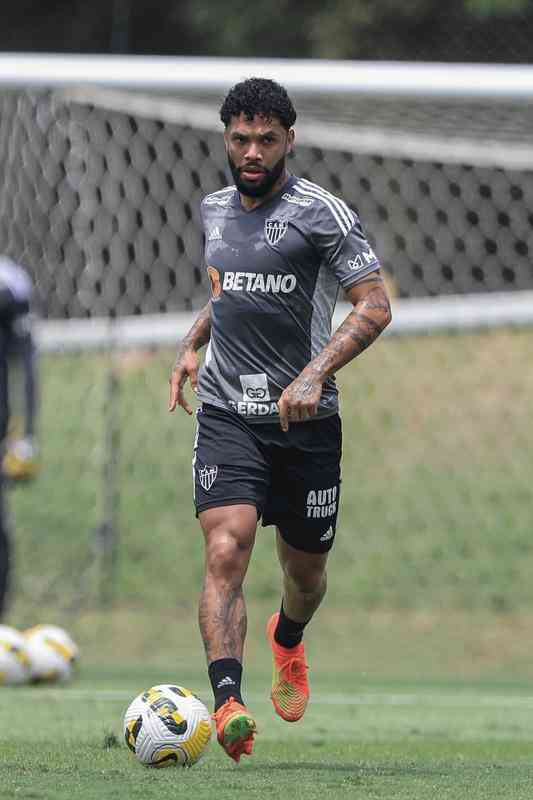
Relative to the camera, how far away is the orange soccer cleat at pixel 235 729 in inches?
208

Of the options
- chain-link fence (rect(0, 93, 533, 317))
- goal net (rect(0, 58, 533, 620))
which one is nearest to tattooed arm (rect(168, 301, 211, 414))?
goal net (rect(0, 58, 533, 620))

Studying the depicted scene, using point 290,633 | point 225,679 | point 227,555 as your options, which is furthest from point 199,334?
point 225,679

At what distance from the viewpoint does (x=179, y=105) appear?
39.4ft

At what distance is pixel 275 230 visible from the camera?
239 inches

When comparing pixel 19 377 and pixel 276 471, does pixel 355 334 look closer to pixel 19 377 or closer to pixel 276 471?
pixel 276 471

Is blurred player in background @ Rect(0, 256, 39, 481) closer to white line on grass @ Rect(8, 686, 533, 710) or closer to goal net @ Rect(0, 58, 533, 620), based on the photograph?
goal net @ Rect(0, 58, 533, 620)

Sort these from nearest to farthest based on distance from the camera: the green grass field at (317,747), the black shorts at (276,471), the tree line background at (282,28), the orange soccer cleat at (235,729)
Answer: the green grass field at (317,747) → the orange soccer cleat at (235,729) → the black shorts at (276,471) → the tree line background at (282,28)

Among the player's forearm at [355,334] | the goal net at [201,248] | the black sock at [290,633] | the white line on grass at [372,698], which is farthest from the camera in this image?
the goal net at [201,248]

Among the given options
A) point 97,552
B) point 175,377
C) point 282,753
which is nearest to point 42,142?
point 97,552

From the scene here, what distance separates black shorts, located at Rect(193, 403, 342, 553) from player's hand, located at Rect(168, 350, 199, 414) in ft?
0.86

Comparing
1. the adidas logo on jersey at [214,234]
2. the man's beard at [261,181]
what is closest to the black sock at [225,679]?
the adidas logo on jersey at [214,234]

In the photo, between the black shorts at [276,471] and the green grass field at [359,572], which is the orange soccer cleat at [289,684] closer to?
the green grass field at [359,572]

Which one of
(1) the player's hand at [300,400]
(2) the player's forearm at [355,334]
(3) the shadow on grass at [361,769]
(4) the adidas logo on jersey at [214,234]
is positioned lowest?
(3) the shadow on grass at [361,769]

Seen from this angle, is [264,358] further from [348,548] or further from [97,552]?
[348,548]
